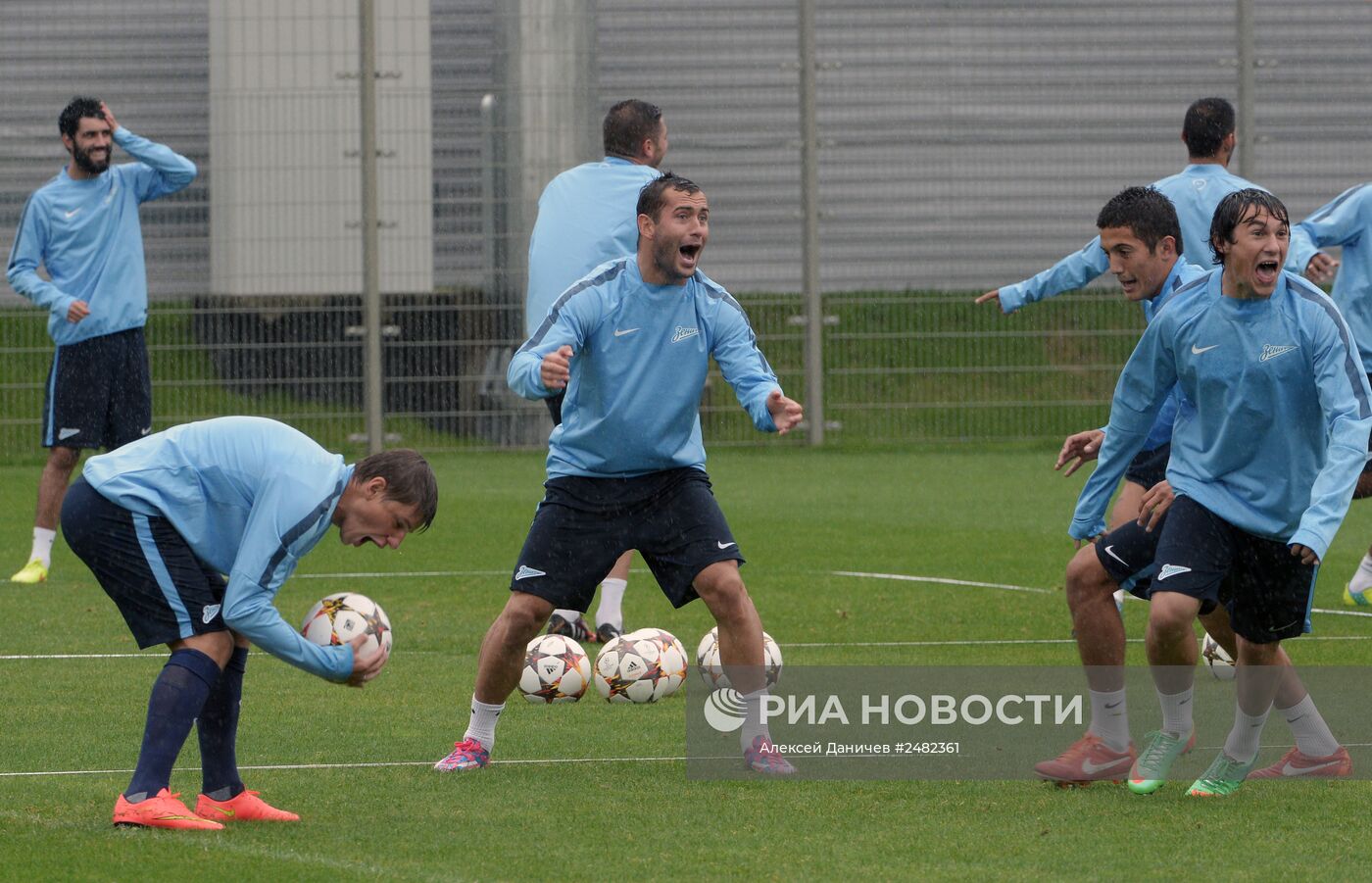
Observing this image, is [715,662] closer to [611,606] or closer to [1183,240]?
[611,606]

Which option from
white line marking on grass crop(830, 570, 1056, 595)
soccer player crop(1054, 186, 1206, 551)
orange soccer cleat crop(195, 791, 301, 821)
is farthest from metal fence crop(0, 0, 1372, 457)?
orange soccer cleat crop(195, 791, 301, 821)

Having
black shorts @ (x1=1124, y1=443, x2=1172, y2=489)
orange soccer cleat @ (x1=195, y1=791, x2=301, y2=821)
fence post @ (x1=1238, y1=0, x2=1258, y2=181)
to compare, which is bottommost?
orange soccer cleat @ (x1=195, y1=791, x2=301, y2=821)

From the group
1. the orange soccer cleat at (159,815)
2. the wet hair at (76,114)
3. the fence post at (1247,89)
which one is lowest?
the orange soccer cleat at (159,815)

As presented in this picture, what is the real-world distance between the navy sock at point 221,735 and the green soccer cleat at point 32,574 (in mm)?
5324

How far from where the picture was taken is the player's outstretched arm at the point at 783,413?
6.18 metres

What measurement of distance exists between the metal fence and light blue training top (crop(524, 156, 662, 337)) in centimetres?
934

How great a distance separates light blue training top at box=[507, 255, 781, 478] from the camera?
6461 millimetres

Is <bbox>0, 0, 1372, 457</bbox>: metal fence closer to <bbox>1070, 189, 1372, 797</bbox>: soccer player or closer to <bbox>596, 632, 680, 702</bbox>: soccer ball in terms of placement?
<bbox>596, 632, 680, 702</bbox>: soccer ball

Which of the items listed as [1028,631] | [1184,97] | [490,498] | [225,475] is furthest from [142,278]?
[1184,97]

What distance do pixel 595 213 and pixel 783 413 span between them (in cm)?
253

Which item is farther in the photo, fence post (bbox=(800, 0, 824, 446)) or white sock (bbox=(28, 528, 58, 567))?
fence post (bbox=(800, 0, 824, 446))

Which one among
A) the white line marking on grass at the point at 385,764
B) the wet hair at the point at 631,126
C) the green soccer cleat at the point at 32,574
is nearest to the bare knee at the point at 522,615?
the white line marking on grass at the point at 385,764

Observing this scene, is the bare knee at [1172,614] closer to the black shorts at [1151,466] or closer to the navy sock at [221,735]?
the black shorts at [1151,466]

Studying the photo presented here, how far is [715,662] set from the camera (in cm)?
740
